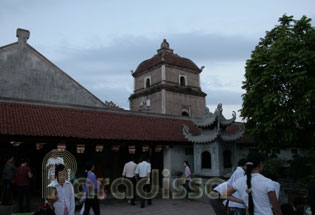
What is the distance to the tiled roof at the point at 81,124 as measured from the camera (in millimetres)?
10546

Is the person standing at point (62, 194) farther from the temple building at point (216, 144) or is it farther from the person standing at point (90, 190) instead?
the temple building at point (216, 144)

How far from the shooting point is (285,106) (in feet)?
31.2

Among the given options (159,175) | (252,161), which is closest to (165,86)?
(159,175)

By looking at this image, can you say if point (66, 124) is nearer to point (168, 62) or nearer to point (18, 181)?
point (18, 181)

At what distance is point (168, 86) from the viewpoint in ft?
79.9

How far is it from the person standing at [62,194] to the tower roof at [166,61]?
69.9 ft

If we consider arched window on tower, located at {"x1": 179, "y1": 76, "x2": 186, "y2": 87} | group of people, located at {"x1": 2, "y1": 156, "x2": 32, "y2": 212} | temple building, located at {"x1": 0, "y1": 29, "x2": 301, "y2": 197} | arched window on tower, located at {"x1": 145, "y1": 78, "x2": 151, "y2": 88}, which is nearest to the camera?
group of people, located at {"x1": 2, "y1": 156, "x2": 32, "y2": 212}

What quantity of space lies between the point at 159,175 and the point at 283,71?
9.01 metres

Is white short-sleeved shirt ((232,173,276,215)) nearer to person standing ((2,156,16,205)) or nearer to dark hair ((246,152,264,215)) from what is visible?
dark hair ((246,152,264,215))

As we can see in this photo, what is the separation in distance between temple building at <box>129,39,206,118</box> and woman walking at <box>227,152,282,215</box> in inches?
813

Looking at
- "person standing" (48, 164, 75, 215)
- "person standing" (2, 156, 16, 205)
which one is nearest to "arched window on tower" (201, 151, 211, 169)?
"person standing" (2, 156, 16, 205)

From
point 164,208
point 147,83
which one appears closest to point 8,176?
point 164,208

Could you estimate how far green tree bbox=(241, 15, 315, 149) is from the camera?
29.6 feet

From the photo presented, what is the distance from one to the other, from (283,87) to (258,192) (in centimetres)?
796
